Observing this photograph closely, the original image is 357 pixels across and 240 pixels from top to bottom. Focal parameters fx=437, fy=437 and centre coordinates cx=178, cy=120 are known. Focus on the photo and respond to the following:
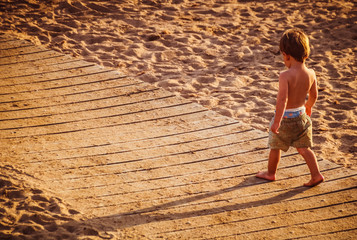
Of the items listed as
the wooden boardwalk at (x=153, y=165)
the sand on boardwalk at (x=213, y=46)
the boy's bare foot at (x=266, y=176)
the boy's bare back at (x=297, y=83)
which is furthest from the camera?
the sand on boardwalk at (x=213, y=46)

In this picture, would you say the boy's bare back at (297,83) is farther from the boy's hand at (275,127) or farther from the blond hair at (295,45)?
the boy's hand at (275,127)

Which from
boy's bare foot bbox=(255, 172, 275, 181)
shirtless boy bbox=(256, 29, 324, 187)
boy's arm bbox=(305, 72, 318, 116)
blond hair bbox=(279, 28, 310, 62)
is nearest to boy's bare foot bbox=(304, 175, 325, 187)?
shirtless boy bbox=(256, 29, 324, 187)

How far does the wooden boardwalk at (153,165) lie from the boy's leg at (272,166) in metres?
0.08

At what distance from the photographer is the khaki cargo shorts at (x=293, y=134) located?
3.47 m

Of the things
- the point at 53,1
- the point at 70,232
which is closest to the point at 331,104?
the point at 70,232

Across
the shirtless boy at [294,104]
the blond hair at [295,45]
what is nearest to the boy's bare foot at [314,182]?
the shirtless boy at [294,104]

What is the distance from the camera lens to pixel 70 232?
9.97 feet

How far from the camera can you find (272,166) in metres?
3.69

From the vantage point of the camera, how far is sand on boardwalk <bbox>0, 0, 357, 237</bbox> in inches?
197

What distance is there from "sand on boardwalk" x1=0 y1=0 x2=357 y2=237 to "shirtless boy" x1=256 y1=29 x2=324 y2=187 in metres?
0.81

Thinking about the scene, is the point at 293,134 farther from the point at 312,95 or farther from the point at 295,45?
the point at 295,45

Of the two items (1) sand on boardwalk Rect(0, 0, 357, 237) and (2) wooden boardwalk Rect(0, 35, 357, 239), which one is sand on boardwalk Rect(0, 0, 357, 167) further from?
(2) wooden boardwalk Rect(0, 35, 357, 239)

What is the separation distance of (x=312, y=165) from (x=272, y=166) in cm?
32

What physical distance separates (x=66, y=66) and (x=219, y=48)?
2.38 m
